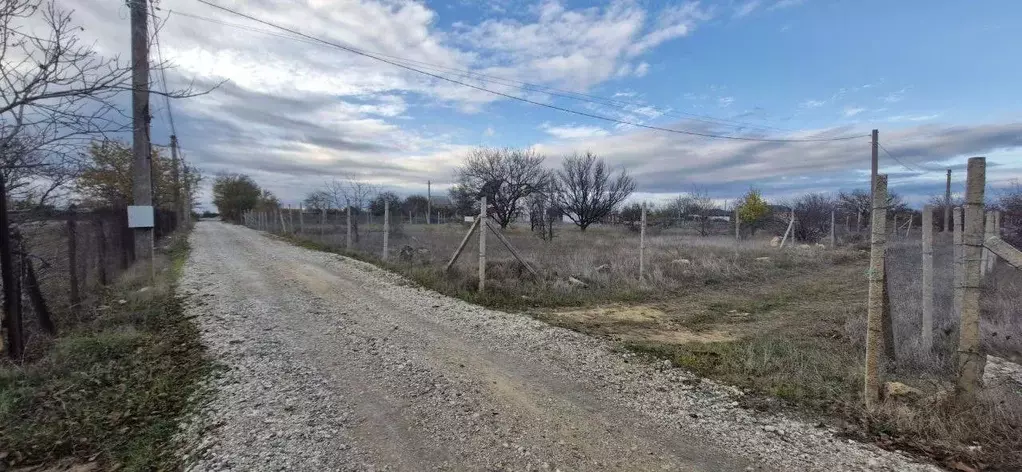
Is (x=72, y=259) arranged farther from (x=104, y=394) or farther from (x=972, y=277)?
(x=972, y=277)

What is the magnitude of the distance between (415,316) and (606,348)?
303 centimetres

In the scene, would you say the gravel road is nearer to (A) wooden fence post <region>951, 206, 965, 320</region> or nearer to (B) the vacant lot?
(B) the vacant lot

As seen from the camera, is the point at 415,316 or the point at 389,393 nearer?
the point at 389,393

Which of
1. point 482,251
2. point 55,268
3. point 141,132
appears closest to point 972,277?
point 482,251

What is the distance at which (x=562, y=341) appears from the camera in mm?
6141

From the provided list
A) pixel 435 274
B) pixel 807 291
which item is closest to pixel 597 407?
pixel 435 274

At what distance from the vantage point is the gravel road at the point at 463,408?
3.20 metres

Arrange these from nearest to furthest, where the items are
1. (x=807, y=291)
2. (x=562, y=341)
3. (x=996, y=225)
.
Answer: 1. (x=562, y=341)
2. (x=996, y=225)
3. (x=807, y=291)

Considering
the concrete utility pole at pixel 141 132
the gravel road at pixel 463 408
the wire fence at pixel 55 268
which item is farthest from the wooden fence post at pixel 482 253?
the concrete utility pole at pixel 141 132

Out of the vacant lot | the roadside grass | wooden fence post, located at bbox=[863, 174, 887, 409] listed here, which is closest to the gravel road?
the roadside grass

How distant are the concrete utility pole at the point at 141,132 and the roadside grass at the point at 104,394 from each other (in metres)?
4.11

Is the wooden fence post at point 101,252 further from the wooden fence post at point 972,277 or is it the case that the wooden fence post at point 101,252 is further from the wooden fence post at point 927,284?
the wooden fence post at point 927,284

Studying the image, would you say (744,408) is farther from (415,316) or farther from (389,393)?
(415,316)

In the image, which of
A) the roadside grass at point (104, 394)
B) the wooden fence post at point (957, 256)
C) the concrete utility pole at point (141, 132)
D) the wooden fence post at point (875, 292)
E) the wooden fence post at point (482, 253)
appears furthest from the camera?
the concrete utility pole at point (141, 132)
